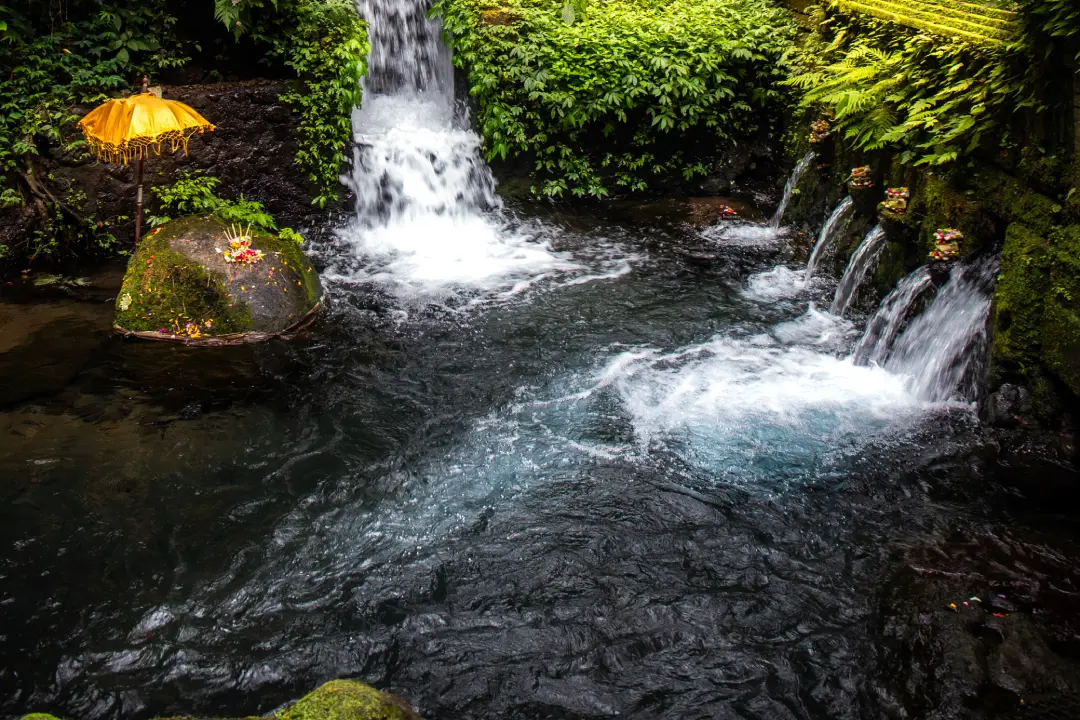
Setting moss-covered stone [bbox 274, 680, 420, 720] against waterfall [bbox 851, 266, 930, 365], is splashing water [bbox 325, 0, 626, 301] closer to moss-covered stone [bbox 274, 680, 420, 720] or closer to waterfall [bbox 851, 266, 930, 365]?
waterfall [bbox 851, 266, 930, 365]

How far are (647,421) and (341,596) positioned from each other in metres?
3.01

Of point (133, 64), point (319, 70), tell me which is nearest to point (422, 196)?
point (319, 70)

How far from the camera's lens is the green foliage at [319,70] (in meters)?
10.2

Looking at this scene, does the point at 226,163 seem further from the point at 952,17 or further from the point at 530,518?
the point at 952,17

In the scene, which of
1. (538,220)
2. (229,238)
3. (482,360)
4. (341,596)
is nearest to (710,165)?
(538,220)

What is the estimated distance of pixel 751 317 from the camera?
8.28m

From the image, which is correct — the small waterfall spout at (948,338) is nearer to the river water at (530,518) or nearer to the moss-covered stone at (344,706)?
the river water at (530,518)

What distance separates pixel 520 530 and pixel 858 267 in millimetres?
5415

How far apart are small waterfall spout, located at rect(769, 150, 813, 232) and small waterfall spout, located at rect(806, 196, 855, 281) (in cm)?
125

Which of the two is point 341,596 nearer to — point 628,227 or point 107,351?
point 107,351

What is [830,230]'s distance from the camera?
9172 millimetres

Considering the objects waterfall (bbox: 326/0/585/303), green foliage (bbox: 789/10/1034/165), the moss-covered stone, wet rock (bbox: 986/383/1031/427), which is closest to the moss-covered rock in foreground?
the moss-covered stone

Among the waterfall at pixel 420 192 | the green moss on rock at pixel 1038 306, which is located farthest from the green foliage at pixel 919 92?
the waterfall at pixel 420 192

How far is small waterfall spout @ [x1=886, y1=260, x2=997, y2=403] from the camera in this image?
6.39 metres
